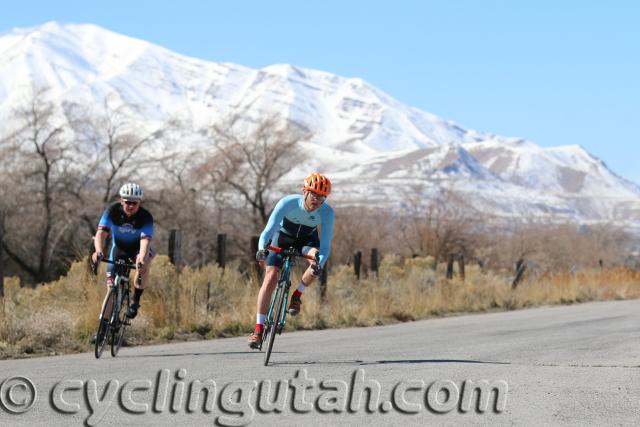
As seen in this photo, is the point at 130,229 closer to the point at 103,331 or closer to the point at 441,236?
the point at 103,331

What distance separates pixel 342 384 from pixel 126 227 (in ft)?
13.9

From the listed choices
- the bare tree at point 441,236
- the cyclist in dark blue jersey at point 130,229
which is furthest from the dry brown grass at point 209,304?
the bare tree at point 441,236

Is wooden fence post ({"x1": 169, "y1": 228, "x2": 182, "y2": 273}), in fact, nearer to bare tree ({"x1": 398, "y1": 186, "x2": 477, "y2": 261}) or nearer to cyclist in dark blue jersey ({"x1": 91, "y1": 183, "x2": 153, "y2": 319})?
cyclist in dark blue jersey ({"x1": 91, "y1": 183, "x2": 153, "y2": 319})

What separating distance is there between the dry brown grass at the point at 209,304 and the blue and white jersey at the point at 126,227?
2.22 metres

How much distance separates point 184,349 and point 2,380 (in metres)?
4.01

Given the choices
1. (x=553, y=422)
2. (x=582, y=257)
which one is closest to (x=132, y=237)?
(x=553, y=422)

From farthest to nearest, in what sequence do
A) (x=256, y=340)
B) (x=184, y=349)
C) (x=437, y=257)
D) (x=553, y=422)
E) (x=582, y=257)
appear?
1. (x=582, y=257)
2. (x=437, y=257)
3. (x=184, y=349)
4. (x=256, y=340)
5. (x=553, y=422)

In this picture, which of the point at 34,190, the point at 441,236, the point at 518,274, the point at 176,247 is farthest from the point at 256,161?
the point at 176,247

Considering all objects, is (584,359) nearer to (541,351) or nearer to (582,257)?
(541,351)

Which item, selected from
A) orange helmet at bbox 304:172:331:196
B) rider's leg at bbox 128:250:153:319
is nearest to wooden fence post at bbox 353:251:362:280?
rider's leg at bbox 128:250:153:319

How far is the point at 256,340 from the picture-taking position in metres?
11.2

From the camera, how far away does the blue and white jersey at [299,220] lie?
1113 centimetres

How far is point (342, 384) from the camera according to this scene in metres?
9.00

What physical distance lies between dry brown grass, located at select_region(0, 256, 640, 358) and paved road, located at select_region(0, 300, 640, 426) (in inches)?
52.6
